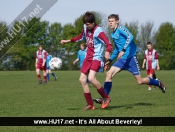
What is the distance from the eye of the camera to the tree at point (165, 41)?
83062 mm

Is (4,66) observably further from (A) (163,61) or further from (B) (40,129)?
(B) (40,129)

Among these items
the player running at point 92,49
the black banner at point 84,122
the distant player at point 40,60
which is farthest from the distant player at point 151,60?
the black banner at point 84,122

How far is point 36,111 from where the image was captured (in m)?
9.58

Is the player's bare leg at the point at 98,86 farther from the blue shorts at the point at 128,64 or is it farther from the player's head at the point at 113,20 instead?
the player's head at the point at 113,20

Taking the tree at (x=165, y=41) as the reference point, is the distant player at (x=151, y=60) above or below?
below

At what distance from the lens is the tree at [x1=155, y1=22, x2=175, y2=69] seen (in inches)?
3270

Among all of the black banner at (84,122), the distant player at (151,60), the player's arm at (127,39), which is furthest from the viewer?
the distant player at (151,60)

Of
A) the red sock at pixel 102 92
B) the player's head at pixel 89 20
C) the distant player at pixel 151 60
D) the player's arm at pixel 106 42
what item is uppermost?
the player's head at pixel 89 20

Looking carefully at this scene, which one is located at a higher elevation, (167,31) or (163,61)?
(167,31)

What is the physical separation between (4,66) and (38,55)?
160 feet

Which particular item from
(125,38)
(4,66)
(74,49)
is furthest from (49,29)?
(125,38)

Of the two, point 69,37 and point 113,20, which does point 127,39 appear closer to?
point 113,20

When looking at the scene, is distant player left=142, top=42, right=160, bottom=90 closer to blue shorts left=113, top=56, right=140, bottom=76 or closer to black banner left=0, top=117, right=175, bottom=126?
blue shorts left=113, top=56, right=140, bottom=76

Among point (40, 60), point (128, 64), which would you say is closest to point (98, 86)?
point (128, 64)
